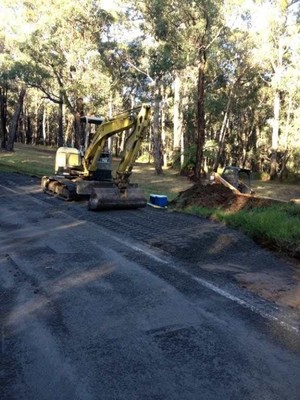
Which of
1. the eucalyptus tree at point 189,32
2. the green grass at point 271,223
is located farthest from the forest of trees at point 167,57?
the green grass at point 271,223

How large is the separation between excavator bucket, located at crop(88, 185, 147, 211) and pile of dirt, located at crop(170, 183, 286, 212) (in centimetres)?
157

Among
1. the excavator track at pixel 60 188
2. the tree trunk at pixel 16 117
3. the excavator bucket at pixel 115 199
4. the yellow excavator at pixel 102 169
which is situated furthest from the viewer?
the tree trunk at pixel 16 117

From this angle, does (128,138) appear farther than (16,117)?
No

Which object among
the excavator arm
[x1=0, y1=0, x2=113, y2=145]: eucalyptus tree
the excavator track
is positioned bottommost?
the excavator track

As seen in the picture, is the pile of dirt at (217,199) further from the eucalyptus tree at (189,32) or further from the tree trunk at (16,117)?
the tree trunk at (16,117)

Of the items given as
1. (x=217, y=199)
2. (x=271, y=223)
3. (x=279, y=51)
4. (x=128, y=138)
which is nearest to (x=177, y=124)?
(x=279, y=51)

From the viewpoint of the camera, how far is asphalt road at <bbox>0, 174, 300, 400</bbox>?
4.15 metres

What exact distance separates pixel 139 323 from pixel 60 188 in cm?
1234

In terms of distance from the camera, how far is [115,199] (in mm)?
14359

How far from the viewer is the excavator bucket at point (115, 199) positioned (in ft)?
46.1

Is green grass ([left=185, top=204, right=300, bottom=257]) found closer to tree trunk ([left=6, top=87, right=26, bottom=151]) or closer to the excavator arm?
the excavator arm

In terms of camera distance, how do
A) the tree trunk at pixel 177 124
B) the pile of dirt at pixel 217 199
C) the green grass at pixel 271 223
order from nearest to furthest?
the green grass at pixel 271 223 → the pile of dirt at pixel 217 199 → the tree trunk at pixel 177 124

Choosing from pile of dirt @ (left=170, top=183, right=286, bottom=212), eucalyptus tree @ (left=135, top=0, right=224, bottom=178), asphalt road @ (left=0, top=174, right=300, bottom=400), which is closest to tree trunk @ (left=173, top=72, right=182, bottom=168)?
eucalyptus tree @ (left=135, top=0, right=224, bottom=178)

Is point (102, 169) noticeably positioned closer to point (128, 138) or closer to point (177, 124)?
point (128, 138)
